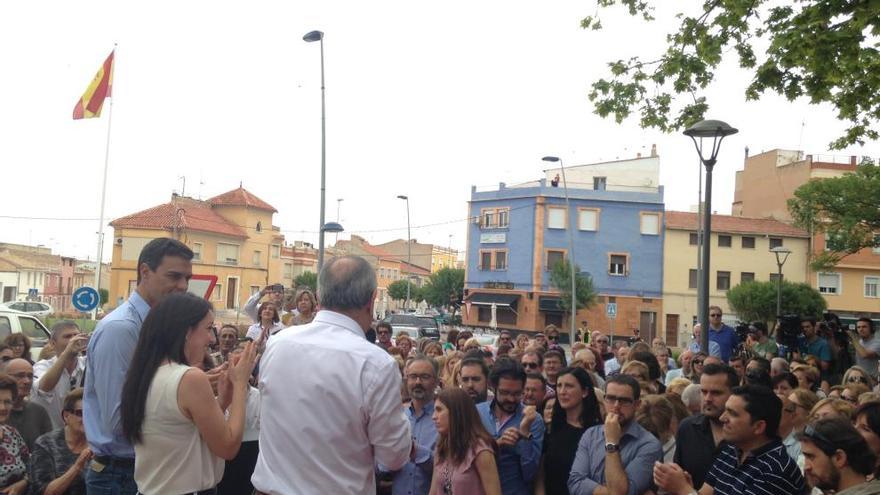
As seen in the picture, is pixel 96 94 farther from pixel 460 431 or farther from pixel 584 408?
pixel 460 431

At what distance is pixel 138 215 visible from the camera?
66.1 m

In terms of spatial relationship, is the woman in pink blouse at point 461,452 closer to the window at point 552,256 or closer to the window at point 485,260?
the window at point 552,256

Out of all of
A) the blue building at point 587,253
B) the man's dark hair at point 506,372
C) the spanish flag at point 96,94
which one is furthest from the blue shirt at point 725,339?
the blue building at point 587,253

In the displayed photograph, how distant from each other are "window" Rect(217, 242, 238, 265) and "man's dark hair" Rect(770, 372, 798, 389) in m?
64.6

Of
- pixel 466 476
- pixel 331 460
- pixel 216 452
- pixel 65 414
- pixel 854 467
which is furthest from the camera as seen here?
pixel 65 414

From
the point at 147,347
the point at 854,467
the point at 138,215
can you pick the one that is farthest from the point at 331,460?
the point at 138,215

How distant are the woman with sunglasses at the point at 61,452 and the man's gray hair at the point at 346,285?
2.83 meters

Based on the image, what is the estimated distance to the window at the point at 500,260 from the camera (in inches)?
2217

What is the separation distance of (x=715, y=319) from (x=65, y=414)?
939 centimetres

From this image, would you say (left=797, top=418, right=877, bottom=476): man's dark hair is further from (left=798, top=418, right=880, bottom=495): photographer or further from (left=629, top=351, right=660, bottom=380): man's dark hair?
(left=629, top=351, right=660, bottom=380): man's dark hair

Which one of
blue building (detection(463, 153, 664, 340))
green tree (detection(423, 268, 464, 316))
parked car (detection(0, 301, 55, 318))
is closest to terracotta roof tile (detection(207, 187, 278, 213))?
green tree (detection(423, 268, 464, 316))

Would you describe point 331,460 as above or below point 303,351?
below

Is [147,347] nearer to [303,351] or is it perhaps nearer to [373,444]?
[303,351]

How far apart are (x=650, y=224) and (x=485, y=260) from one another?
11373mm
